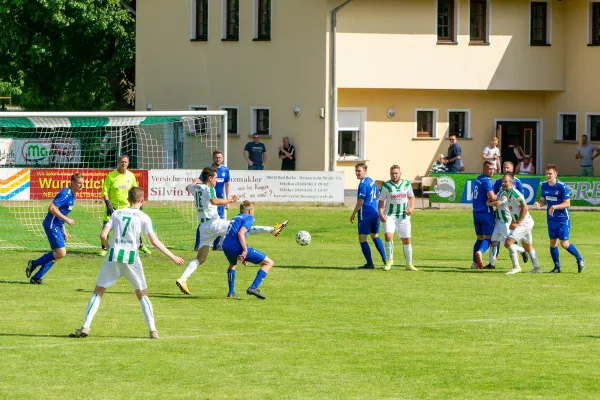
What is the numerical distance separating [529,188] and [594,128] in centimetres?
598

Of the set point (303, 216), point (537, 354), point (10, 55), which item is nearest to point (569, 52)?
point (303, 216)

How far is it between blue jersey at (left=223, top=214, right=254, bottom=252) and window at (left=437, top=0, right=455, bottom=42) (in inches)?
1020

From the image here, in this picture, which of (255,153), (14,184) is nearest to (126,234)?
(14,184)

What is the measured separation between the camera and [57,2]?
154 feet

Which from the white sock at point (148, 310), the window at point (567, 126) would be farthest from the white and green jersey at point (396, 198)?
the window at point (567, 126)

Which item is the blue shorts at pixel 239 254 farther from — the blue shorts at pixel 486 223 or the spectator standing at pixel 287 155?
the spectator standing at pixel 287 155

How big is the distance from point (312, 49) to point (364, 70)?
196 cm

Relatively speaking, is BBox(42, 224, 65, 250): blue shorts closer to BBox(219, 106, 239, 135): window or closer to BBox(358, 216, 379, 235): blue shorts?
BBox(358, 216, 379, 235): blue shorts

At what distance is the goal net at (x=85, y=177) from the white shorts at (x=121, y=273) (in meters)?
12.7

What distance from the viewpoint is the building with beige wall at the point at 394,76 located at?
41.7 metres

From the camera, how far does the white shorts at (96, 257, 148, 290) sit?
14500mm

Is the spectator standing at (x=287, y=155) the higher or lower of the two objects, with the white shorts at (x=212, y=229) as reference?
higher

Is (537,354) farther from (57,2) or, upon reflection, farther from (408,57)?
(57,2)

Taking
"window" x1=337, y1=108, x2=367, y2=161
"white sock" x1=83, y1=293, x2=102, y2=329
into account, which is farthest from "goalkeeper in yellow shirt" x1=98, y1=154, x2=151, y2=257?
"window" x1=337, y1=108, x2=367, y2=161
